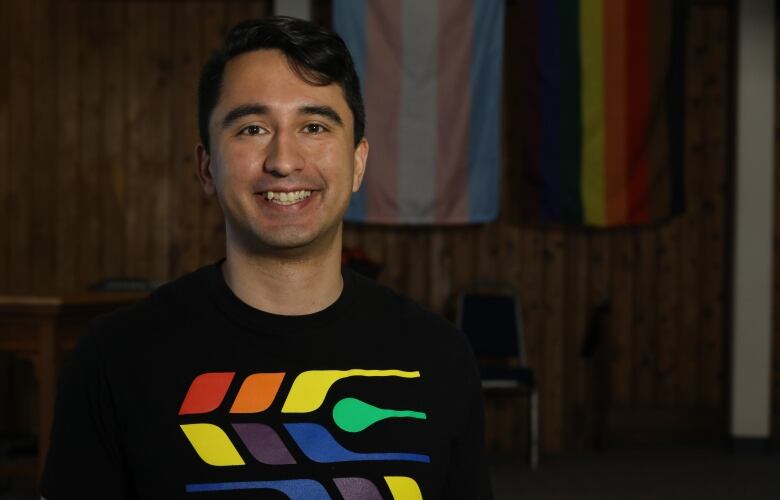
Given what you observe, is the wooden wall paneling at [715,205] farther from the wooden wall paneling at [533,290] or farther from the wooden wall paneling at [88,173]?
the wooden wall paneling at [88,173]

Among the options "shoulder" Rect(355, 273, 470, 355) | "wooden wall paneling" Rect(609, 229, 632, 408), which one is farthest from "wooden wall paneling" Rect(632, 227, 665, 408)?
"shoulder" Rect(355, 273, 470, 355)

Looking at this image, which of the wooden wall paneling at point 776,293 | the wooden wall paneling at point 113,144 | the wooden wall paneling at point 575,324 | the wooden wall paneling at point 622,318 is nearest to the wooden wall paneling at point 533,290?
the wooden wall paneling at point 575,324

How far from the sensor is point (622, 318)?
18.9ft

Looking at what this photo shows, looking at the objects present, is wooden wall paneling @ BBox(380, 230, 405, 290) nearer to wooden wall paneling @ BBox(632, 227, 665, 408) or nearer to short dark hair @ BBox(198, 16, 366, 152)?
wooden wall paneling @ BBox(632, 227, 665, 408)

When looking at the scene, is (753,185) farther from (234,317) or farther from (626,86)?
(234,317)

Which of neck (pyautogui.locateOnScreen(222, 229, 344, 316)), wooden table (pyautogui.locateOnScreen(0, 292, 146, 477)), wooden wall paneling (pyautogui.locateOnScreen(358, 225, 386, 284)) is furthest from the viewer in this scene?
wooden wall paneling (pyautogui.locateOnScreen(358, 225, 386, 284))

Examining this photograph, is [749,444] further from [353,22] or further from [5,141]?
[5,141]

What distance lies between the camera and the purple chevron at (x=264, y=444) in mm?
1256

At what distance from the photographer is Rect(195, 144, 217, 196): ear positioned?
4.51 feet

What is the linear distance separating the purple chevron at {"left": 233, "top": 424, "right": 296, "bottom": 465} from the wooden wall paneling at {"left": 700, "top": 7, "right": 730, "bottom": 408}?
4.92 meters

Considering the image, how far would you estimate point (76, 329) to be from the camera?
→ 13.1ft

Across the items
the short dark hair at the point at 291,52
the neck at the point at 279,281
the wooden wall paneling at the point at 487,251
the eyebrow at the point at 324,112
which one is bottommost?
the wooden wall paneling at the point at 487,251

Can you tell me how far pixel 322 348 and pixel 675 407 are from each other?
4843 millimetres

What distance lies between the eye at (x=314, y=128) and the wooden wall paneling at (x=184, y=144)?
14.5 ft
